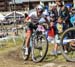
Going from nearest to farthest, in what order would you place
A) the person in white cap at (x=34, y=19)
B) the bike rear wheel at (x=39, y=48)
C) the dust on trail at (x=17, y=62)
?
the dust on trail at (x=17, y=62) → the bike rear wheel at (x=39, y=48) → the person in white cap at (x=34, y=19)

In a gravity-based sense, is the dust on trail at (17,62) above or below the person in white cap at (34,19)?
below

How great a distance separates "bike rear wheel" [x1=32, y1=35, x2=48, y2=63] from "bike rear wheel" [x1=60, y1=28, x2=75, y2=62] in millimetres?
475

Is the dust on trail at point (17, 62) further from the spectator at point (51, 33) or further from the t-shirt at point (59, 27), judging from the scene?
the t-shirt at point (59, 27)

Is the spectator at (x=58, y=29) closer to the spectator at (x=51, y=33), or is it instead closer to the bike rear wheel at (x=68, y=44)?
the spectator at (x=51, y=33)

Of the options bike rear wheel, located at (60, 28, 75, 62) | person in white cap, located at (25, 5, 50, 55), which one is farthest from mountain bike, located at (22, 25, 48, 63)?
bike rear wheel, located at (60, 28, 75, 62)

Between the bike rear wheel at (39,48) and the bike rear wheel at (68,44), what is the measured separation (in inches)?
18.7

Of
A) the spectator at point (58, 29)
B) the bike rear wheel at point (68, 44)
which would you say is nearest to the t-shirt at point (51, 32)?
the spectator at point (58, 29)

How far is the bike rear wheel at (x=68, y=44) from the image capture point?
986 cm

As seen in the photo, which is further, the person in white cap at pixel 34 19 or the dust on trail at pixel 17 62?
the person in white cap at pixel 34 19

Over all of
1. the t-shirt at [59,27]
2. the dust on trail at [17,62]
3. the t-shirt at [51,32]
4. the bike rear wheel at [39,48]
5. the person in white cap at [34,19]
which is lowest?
the dust on trail at [17,62]

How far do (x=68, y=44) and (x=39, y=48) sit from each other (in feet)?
2.65

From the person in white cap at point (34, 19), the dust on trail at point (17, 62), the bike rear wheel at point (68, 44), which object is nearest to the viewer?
the dust on trail at point (17, 62)

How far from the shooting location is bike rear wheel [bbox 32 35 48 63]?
1009cm

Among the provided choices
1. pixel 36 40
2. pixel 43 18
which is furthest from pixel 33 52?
pixel 43 18
